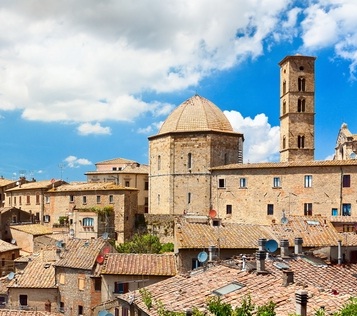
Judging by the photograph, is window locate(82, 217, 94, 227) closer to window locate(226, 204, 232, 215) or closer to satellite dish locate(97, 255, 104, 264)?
window locate(226, 204, 232, 215)

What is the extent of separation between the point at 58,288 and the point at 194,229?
10290 mm

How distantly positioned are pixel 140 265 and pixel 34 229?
28454 millimetres

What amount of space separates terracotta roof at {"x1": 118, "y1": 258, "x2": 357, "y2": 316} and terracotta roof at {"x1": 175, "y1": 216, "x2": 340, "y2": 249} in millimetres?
4961

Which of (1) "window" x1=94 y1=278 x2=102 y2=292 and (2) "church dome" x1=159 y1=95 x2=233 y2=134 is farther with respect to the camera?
(2) "church dome" x1=159 y1=95 x2=233 y2=134

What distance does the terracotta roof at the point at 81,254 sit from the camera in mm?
31495

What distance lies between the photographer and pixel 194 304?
16.4 m

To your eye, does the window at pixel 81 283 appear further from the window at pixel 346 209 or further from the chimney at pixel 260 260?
the window at pixel 346 209

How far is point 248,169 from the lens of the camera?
156ft

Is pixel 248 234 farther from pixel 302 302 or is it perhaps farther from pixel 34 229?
pixel 34 229

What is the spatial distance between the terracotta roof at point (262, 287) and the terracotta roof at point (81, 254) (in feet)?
38.6

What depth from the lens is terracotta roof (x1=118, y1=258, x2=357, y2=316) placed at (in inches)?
593

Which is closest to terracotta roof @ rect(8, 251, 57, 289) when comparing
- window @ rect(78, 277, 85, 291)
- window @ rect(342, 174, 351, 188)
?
window @ rect(78, 277, 85, 291)

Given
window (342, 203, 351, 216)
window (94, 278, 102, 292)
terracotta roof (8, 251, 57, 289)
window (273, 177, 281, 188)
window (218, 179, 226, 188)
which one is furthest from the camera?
window (218, 179, 226, 188)

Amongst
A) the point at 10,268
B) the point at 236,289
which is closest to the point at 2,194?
the point at 10,268
